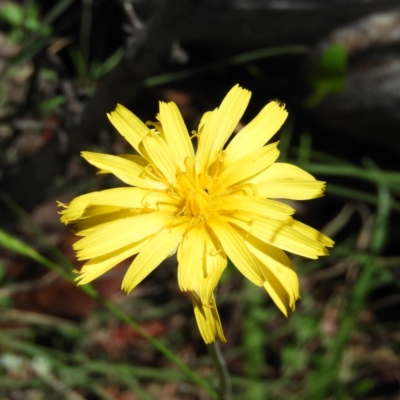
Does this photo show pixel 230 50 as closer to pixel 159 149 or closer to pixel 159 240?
pixel 159 149

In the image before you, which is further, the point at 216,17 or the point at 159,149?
the point at 216,17

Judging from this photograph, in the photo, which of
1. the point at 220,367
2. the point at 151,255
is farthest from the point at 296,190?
the point at 220,367

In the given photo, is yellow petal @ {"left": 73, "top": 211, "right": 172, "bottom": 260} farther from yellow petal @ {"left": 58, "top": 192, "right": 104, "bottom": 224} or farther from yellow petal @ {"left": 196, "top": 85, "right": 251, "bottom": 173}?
yellow petal @ {"left": 196, "top": 85, "right": 251, "bottom": 173}

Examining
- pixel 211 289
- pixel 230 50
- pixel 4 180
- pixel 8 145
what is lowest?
pixel 211 289

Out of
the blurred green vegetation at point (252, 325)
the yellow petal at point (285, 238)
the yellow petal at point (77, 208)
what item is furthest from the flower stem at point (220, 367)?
the blurred green vegetation at point (252, 325)

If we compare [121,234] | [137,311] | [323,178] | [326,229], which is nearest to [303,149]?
[323,178]

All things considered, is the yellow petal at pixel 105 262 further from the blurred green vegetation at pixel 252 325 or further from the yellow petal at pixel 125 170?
the blurred green vegetation at pixel 252 325

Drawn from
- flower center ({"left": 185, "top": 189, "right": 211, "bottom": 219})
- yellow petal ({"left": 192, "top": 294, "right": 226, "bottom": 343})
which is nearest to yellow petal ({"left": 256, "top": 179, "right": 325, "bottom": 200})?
flower center ({"left": 185, "top": 189, "right": 211, "bottom": 219})
